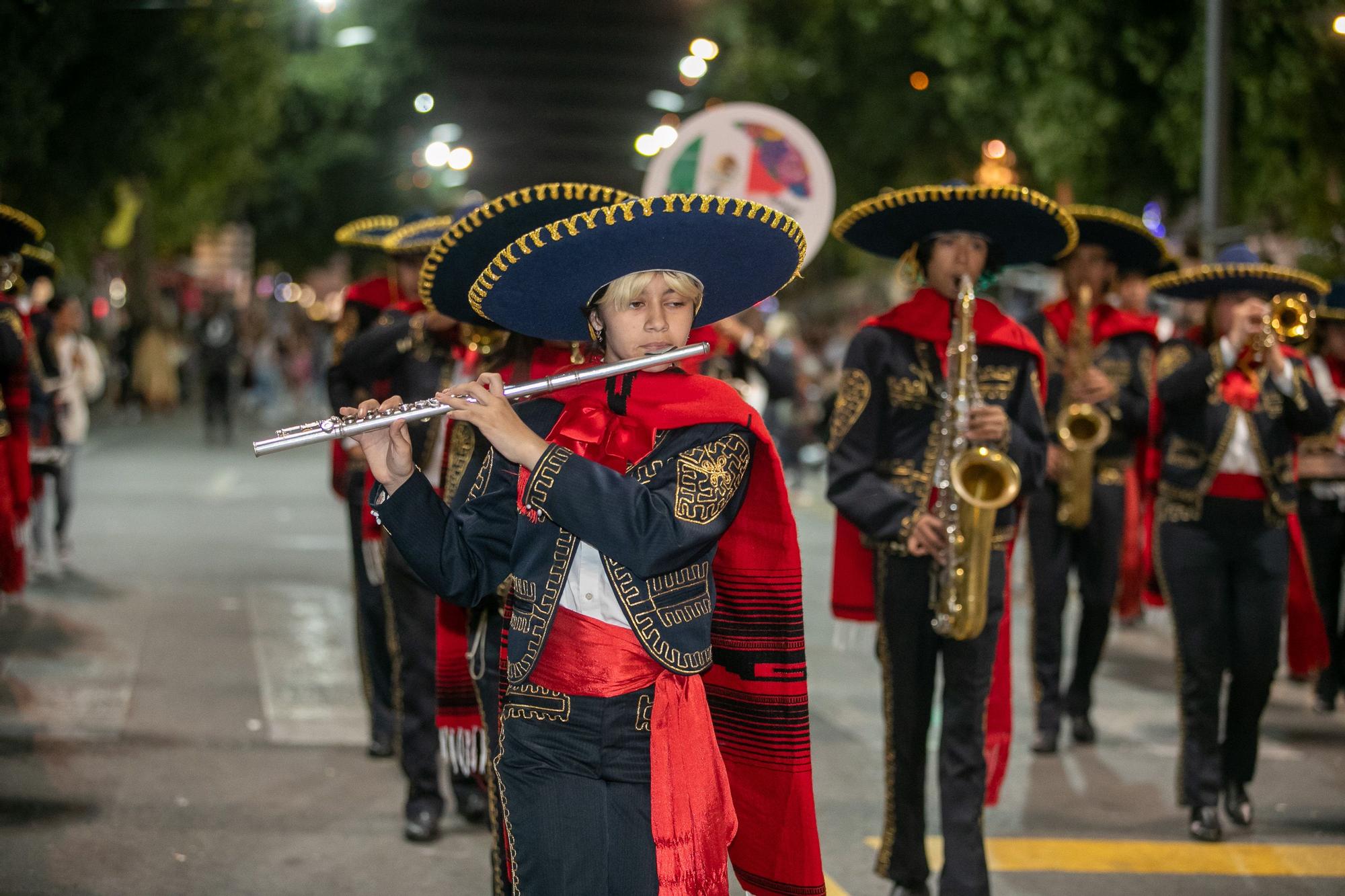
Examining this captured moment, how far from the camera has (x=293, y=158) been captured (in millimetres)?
42375

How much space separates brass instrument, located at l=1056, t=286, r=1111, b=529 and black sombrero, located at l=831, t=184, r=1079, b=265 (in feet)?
6.16

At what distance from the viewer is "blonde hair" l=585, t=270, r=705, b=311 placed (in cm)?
372

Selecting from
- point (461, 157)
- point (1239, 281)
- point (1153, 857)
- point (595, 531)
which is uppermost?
point (461, 157)

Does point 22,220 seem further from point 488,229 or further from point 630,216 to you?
point 630,216

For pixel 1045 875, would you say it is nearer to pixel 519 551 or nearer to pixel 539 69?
pixel 519 551

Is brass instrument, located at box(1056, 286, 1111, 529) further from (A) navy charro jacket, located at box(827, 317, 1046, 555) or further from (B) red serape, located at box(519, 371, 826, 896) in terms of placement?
(B) red serape, located at box(519, 371, 826, 896)

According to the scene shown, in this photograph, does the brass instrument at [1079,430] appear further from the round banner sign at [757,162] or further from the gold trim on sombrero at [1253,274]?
the round banner sign at [757,162]

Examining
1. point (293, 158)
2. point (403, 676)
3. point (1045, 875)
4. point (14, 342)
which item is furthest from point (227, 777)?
point (293, 158)

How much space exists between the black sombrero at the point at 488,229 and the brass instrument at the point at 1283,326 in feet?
10.2

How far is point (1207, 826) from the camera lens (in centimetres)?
638

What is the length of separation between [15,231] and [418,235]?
2.88 m

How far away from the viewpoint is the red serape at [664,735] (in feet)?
11.6

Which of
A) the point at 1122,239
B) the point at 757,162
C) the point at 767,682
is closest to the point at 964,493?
the point at 767,682

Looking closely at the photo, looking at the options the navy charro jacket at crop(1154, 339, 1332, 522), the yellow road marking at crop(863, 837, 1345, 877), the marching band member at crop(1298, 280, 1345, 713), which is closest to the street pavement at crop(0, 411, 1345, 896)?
the yellow road marking at crop(863, 837, 1345, 877)
